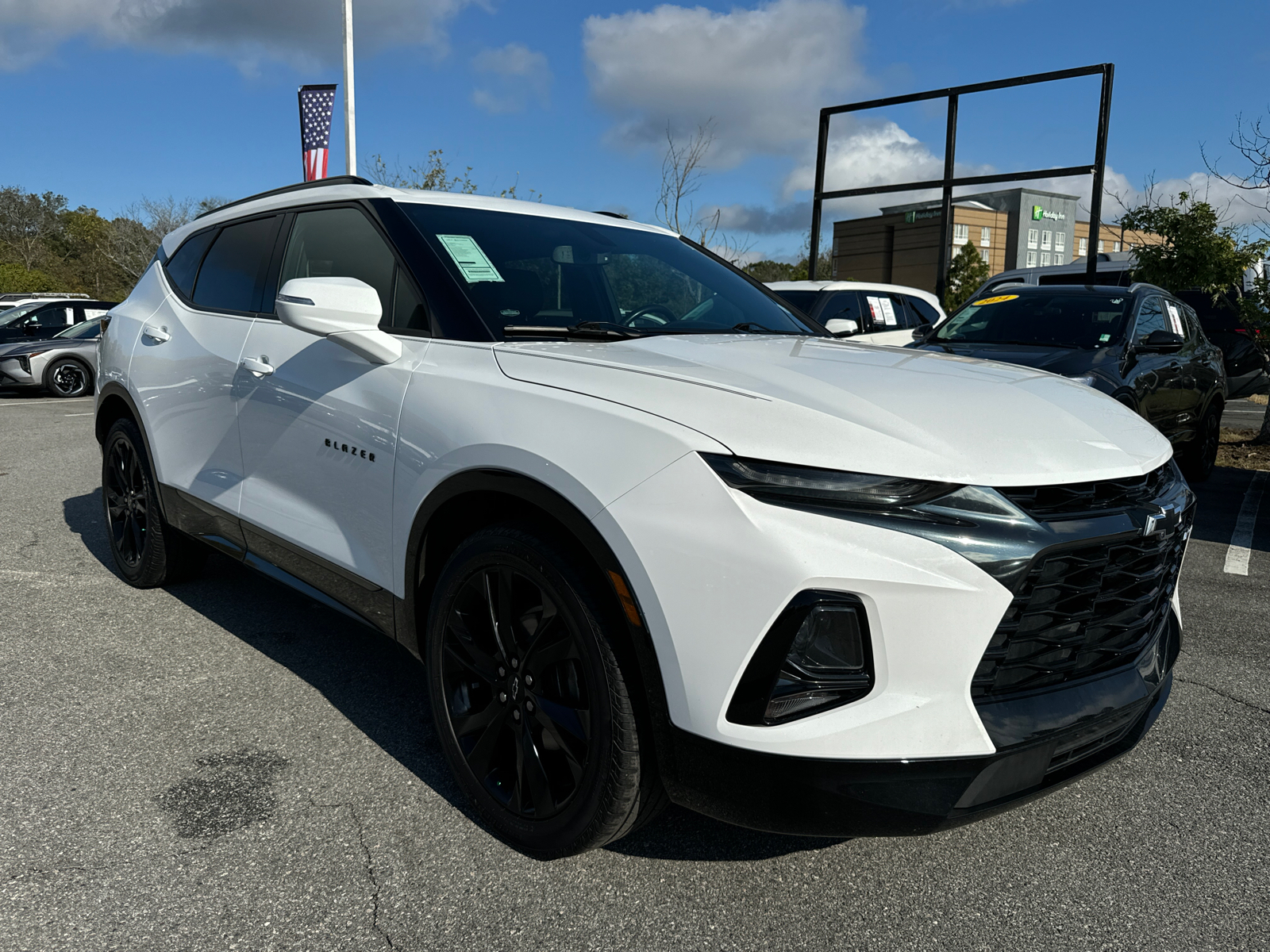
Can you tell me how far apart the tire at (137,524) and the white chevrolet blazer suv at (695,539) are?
1.41 m

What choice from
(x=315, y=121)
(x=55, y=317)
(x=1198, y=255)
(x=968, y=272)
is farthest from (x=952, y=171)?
(x=968, y=272)

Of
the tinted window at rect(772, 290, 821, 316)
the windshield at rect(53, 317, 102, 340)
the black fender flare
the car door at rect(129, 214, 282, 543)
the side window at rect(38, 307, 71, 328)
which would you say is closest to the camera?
the car door at rect(129, 214, 282, 543)

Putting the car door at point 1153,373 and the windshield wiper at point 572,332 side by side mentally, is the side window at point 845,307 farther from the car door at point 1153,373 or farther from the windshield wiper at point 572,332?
the windshield wiper at point 572,332

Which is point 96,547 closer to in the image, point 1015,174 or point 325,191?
point 325,191

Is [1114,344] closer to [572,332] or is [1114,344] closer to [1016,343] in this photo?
[1016,343]

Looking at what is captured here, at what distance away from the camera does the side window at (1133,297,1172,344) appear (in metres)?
7.18

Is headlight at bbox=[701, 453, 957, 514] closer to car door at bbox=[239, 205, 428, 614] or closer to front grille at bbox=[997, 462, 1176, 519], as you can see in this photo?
front grille at bbox=[997, 462, 1176, 519]

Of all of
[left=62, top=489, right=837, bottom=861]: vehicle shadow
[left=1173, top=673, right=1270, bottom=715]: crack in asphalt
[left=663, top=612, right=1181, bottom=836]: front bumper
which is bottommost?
[left=1173, top=673, right=1270, bottom=715]: crack in asphalt

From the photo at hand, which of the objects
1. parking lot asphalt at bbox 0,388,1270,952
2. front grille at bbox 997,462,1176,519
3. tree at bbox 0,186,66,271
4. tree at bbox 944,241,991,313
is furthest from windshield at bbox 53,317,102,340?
tree at bbox 0,186,66,271

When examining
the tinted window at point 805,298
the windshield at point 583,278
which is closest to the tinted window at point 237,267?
the windshield at point 583,278

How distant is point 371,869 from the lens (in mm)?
2355

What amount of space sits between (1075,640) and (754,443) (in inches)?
31.7

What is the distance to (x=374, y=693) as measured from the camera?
3.45 metres

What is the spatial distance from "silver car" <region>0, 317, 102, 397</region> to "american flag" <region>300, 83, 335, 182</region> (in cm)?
451
